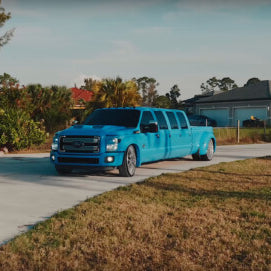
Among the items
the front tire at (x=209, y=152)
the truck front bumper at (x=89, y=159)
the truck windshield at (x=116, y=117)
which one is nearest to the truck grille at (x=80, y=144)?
the truck front bumper at (x=89, y=159)

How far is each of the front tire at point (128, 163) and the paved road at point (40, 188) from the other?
0.18 metres

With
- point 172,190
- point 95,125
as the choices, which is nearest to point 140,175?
point 95,125

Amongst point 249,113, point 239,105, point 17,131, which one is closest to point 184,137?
point 17,131

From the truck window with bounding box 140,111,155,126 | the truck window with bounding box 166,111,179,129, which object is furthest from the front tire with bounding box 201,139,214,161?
the truck window with bounding box 140,111,155,126

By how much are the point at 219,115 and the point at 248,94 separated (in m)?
4.41

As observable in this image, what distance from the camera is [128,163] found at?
1060 cm

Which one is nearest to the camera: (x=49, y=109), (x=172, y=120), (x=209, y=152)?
(x=172, y=120)

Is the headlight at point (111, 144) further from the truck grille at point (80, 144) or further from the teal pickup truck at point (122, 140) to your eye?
the truck grille at point (80, 144)

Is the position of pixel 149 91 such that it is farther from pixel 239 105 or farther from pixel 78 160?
pixel 78 160

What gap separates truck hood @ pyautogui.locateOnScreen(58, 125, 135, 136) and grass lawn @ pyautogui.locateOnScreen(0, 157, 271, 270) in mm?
2115

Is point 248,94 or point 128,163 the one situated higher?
point 248,94

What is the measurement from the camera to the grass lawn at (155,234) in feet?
14.9

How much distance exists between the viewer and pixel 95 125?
11250 mm

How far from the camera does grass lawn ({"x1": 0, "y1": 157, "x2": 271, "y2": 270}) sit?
14.9ft
